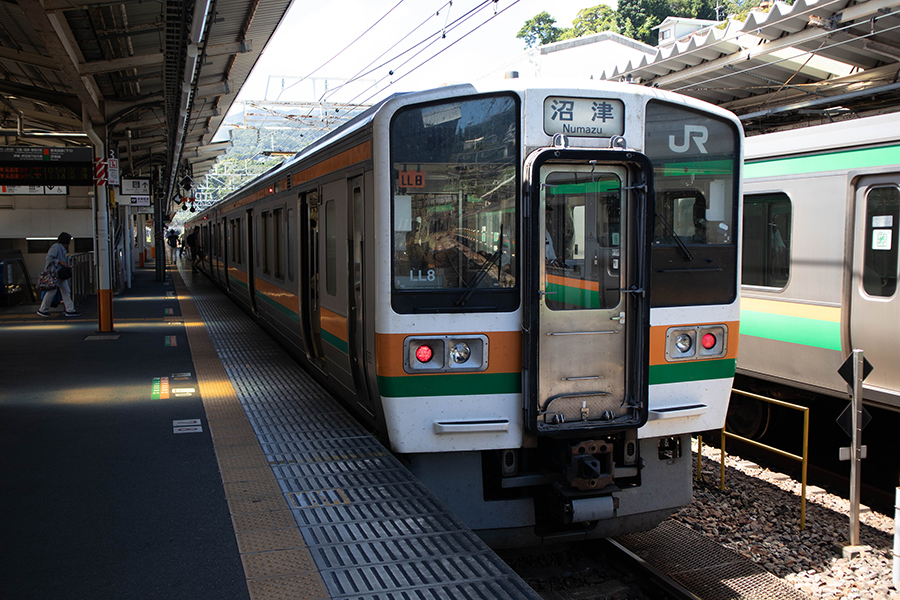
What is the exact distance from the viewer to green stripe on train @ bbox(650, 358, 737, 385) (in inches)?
178

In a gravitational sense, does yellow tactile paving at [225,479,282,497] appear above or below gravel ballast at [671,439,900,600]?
above

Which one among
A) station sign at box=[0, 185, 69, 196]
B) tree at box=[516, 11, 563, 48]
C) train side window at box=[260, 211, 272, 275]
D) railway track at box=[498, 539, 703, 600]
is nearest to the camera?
railway track at box=[498, 539, 703, 600]

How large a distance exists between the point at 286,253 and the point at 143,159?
1881 centimetres

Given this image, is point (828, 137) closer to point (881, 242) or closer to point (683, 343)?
point (881, 242)

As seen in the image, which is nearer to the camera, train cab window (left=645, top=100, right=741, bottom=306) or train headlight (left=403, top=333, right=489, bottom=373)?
train headlight (left=403, top=333, right=489, bottom=373)

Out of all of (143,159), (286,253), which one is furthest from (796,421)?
(143,159)

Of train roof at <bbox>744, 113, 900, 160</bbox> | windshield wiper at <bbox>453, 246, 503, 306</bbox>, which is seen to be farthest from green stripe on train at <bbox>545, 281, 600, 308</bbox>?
train roof at <bbox>744, 113, 900, 160</bbox>

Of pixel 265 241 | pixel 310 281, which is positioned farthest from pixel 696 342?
pixel 265 241

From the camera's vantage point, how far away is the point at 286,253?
8.65 metres

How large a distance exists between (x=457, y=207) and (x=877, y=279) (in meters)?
4.03

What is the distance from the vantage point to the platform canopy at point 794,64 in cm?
745

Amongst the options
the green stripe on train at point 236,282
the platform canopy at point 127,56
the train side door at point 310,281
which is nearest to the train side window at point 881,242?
the train side door at point 310,281

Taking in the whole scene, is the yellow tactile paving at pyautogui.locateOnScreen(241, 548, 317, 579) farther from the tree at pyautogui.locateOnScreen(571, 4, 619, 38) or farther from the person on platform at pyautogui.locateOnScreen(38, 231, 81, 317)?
the tree at pyautogui.locateOnScreen(571, 4, 619, 38)

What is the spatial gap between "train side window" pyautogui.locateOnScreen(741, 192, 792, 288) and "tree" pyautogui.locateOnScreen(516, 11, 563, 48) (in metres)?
61.3
